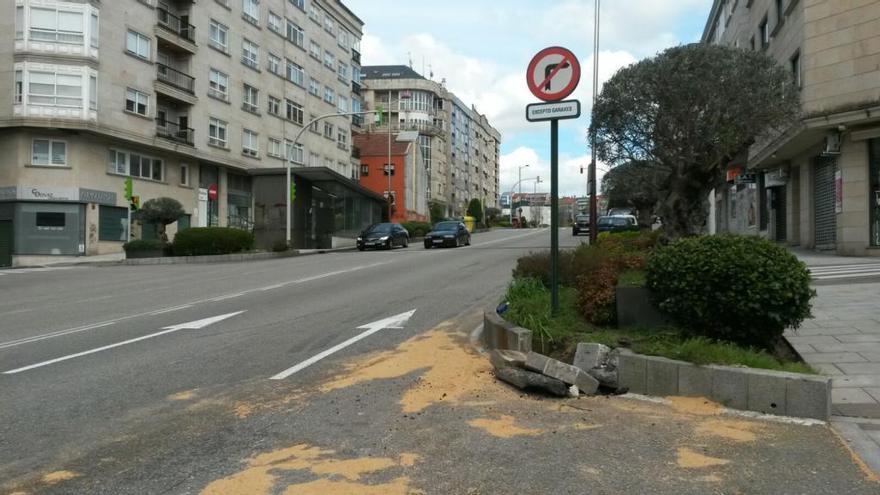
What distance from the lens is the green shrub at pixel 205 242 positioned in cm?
2739

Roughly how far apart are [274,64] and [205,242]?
23.8 meters

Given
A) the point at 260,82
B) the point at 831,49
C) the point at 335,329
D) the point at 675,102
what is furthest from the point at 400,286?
the point at 260,82

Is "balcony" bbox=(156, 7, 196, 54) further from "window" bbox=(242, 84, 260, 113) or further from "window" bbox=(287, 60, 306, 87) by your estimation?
"window" bbox=(287, 60, 306, 87)

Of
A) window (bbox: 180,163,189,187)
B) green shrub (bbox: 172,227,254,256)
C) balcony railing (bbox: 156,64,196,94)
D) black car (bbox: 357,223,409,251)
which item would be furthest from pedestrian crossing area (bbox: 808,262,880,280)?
window (bbox: 180,163,189,187)

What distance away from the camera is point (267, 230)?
121 feet

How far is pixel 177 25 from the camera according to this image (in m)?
37.9

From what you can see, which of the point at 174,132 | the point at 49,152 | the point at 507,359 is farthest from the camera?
the point at 174,132

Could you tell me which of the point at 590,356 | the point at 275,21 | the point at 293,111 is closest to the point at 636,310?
the point at 590,356

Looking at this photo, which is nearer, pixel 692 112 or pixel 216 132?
pixel 692 112

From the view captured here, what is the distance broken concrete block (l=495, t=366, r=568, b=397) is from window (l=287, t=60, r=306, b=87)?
47.0 metres

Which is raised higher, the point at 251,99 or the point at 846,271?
the point at 251,99

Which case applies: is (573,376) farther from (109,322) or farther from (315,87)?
(315,87)

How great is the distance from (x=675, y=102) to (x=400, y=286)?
679 centimetres

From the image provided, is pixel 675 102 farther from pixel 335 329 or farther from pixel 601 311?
pixel 335 329
